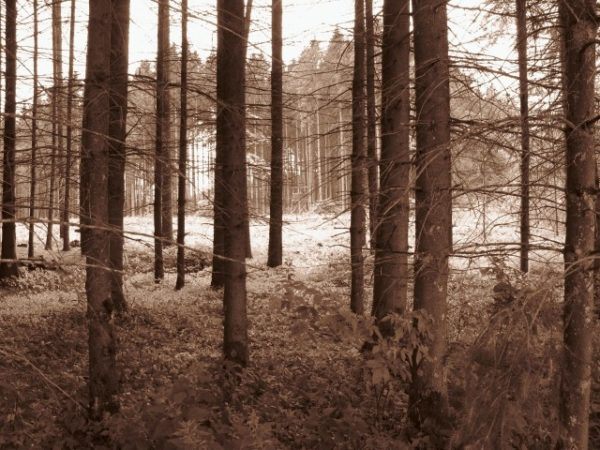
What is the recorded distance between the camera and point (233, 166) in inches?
291

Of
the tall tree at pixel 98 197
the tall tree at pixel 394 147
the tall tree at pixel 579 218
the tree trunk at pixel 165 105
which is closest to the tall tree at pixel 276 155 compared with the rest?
the tree trunk at pixel 165 105

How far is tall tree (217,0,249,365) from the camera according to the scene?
734 cm

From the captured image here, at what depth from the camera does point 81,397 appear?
641 centimetres

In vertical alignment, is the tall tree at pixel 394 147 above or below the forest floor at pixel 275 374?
above

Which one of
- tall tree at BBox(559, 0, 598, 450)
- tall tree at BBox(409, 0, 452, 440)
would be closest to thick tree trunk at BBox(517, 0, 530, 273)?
tall tree at BBox(559, 0, 598, 450)

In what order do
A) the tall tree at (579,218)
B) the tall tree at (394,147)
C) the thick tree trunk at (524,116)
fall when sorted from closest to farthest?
the tall tree at (579,218) < the thick tree trunk at (524,116) < the tall tree at (394,147)

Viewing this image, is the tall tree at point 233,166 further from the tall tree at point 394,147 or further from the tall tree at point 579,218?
the tall tree at point 579,218

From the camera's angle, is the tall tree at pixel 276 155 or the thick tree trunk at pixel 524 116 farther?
the tall tree at pixel 276 155

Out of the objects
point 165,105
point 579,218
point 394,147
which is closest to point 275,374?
point 394,147

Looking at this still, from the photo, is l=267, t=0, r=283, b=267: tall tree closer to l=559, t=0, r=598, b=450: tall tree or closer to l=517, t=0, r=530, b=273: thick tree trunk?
l=517, t=0, r=530, b=273: thick tree trunk

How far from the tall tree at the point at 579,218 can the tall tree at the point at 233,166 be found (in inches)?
184

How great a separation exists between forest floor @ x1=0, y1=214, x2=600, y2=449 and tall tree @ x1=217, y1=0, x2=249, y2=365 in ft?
2.14

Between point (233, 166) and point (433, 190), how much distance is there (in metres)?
3.41

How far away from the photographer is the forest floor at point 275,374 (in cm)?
291
